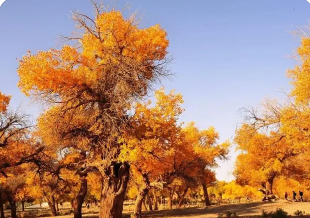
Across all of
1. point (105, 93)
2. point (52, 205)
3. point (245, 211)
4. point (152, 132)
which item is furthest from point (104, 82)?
point (52, 205)

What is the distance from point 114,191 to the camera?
56.6 feet

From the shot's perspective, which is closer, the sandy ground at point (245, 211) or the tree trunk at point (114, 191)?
the tree trunk at point (114, 191)

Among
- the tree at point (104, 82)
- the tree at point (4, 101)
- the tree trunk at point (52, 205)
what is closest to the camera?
the tree at point (104, 82)

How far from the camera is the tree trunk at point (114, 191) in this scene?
16984 mm

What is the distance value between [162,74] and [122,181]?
6.12 meters

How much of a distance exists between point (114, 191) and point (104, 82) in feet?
18.6

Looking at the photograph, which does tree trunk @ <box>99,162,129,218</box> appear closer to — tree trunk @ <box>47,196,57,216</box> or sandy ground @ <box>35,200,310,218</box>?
sandy ground @ <box>35,200,310,218</box>

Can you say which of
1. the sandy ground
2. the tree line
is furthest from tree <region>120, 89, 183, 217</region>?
the sandy ground

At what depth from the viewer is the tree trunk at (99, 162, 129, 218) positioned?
17.0 metres

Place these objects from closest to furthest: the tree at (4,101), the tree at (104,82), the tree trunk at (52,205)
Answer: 1. the tree at (104,82)
2. the tree at (4,101)
3. the tree trunk at (52,205)

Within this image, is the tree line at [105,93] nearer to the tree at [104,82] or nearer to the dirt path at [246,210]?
the tree at [104,82]

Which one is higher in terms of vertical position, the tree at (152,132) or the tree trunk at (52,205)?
the tree at (152,132)

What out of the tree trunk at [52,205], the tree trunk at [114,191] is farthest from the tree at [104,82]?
the tree trunk at [52,205]

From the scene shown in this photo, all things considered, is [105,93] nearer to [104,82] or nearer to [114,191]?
[104,82]
